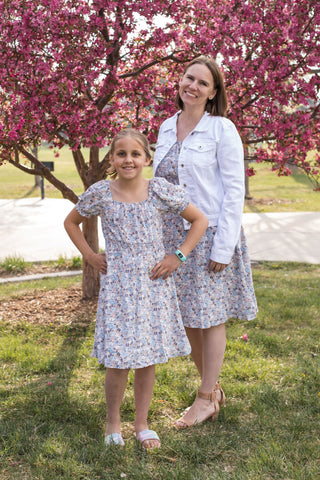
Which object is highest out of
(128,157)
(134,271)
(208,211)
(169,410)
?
(128,157)

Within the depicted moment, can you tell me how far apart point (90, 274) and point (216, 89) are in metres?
2.61

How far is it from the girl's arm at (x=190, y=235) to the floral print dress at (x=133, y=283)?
4 centimetres

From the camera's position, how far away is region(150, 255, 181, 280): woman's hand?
2586 mm

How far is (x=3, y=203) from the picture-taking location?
12992 mm

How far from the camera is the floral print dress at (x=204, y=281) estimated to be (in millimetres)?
2850

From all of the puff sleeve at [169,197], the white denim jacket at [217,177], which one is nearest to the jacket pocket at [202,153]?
the white denim jacket at [217,177]

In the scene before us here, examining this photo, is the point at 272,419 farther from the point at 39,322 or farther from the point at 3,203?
the point at 3,203

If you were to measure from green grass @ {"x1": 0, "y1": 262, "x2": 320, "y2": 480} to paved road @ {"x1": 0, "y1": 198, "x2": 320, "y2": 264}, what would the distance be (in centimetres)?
287

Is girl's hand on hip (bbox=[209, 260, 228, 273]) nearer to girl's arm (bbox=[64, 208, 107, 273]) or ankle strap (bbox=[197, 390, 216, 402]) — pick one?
girl's arm (bbox=[64, 208, 107, 273])

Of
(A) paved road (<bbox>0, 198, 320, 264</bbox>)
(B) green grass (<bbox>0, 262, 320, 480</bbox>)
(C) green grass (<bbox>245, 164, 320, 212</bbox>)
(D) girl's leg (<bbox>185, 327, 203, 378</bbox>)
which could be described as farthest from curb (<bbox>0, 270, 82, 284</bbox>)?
(C) green grass (<bbox>245, 164, 320, 212</bbox>)

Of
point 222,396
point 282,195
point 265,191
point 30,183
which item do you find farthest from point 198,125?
point 30,183

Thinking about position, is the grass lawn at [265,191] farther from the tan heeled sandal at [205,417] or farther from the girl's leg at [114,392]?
the girl's leg at [114,392]

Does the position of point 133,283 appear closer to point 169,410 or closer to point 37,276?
point 169,410

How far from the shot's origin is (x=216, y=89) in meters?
2.92
